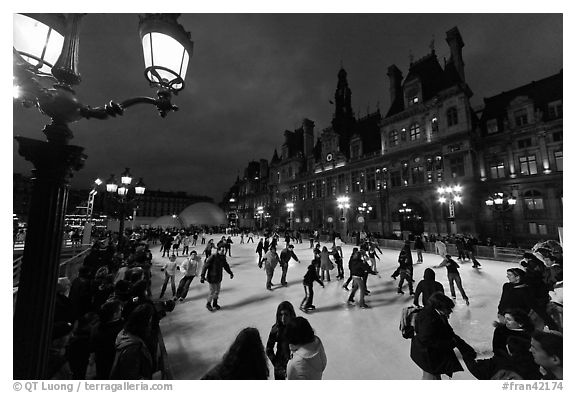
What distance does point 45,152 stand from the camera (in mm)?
1818

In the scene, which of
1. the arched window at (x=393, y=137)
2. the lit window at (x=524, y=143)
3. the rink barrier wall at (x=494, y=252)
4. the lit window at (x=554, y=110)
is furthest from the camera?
the arched window at (x=393, y=137)

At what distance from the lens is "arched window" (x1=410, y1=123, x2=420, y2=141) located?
26.0 metres

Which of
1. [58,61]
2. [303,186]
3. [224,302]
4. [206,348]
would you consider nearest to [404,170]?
[303,186]

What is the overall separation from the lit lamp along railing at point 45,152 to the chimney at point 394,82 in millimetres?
33167

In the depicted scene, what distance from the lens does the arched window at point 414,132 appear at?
26.0 metres

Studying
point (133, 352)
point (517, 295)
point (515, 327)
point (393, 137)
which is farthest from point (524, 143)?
point (133, 352)

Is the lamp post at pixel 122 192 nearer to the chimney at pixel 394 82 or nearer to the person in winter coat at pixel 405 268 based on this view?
the person in winter coat at pixel 405 268

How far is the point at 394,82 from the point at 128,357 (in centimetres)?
3516

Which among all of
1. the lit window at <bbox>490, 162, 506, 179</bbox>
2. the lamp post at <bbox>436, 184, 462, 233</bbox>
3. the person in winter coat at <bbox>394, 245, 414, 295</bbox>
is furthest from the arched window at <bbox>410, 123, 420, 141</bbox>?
the person in winter coat at <bbox>394, 245, 414, 295</bbox>

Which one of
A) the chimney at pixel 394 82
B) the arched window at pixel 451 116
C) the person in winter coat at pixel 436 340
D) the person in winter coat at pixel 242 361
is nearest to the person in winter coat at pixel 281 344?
the person in winter coat at pixel 242 361

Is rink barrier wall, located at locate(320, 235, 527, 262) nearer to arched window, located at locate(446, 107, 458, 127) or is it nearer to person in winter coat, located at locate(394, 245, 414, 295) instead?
person in winter coat, located at locate(394, 245, 414, 295)

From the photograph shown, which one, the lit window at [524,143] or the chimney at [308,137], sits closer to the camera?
the lit window at [524,143]

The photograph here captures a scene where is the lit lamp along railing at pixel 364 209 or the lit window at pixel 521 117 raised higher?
the lit window at pixel 521 117

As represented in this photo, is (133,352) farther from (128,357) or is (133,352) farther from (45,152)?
(45,152)
